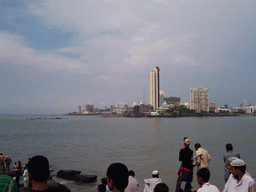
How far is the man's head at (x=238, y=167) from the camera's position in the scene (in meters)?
4.50

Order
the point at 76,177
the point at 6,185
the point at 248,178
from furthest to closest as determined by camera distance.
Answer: the point at 76,177 → the point at 248,178 → the point at 6,185

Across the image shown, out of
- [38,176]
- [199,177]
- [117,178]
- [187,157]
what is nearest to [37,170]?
[38,176]

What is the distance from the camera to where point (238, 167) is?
452cm

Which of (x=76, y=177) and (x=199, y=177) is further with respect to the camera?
(x=76, y=177)

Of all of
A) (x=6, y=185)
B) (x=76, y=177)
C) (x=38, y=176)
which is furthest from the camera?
(x=76, y=177)

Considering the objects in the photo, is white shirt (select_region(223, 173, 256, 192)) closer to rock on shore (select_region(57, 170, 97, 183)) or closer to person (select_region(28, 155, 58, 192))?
person (select_region(28, 155, 58, 192))

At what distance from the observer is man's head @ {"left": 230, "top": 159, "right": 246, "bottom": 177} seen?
4.50 m

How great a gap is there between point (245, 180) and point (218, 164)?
62.2ft

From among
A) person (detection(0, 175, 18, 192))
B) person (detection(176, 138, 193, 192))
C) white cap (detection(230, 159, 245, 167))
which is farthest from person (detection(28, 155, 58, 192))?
person (detection(176, 138, 193, 192))

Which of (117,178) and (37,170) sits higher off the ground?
(37,170)

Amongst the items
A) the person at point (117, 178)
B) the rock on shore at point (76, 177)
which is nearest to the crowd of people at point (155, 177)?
the person at point (117, 178)

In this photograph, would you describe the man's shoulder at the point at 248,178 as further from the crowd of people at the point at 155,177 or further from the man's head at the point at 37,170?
the man's head at the point at 37,170

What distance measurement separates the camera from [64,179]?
16.9m

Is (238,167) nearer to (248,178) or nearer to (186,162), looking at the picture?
(248,178)
